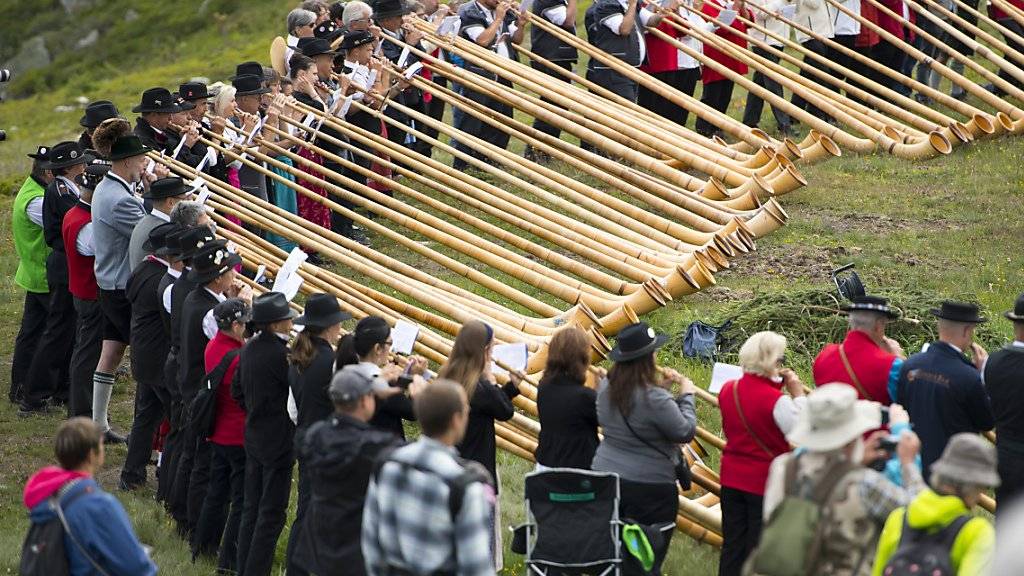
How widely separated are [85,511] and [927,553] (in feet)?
10.2

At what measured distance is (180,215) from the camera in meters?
9.35

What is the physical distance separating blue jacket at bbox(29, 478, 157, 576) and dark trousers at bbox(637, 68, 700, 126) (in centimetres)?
1069

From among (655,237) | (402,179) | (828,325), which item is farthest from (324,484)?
(402,179)

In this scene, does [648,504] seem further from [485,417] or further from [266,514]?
[266,514]

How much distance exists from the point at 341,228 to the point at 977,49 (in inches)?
260

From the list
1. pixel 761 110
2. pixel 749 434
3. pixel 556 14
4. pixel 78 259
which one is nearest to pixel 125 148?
pixel 78 259

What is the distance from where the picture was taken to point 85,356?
34.7ft

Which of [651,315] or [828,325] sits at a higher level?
[828,325]

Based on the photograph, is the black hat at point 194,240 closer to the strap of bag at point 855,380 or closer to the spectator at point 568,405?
the spectator at point 568,405

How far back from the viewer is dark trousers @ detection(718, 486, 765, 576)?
737 cm

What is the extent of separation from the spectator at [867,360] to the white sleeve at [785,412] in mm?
680

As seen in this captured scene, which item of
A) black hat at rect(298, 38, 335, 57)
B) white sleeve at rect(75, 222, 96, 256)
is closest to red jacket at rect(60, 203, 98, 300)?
white sleeve at rect(75, 222, 96, 256)

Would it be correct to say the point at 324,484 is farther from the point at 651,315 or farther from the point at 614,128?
the point at 614,128

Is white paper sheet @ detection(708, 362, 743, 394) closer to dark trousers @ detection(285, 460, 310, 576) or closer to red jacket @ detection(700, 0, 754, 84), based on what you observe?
dark trousers @ detection(285, 460, 310, 576)
